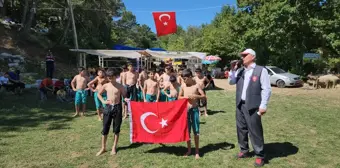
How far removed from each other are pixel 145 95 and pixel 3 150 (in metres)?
3.96

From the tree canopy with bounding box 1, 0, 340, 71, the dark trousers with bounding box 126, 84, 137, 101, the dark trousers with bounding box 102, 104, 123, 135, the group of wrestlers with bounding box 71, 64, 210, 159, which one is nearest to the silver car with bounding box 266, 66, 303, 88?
the tree canopy with bounding box 1, 0, 340, 71

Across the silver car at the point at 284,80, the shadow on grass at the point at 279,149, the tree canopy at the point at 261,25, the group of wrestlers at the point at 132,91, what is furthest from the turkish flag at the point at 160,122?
the tree canopy at the point at 261,25

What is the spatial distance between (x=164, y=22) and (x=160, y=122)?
10.8m

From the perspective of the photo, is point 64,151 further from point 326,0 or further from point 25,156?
point 326,0

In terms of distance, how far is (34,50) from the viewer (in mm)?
26469

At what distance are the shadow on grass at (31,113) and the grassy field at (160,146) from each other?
0.08ft

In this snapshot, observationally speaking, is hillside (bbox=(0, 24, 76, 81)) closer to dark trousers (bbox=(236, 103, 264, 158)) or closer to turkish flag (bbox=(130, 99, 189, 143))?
turkish flag (bbox=(130, 99, 189, 143))

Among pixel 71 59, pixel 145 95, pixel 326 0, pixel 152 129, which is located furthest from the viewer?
pixel 71 59

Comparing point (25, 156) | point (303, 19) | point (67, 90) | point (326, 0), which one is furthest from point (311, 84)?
point (25, 156)

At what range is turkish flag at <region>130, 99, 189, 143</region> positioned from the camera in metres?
5.71

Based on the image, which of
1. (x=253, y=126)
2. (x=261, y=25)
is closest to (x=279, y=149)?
(x=253, y=126)

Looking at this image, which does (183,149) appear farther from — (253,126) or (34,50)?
(34,50)

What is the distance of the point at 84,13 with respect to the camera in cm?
2892

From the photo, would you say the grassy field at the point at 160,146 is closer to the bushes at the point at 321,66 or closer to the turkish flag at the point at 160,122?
the turkish flag at the point at 160,122
